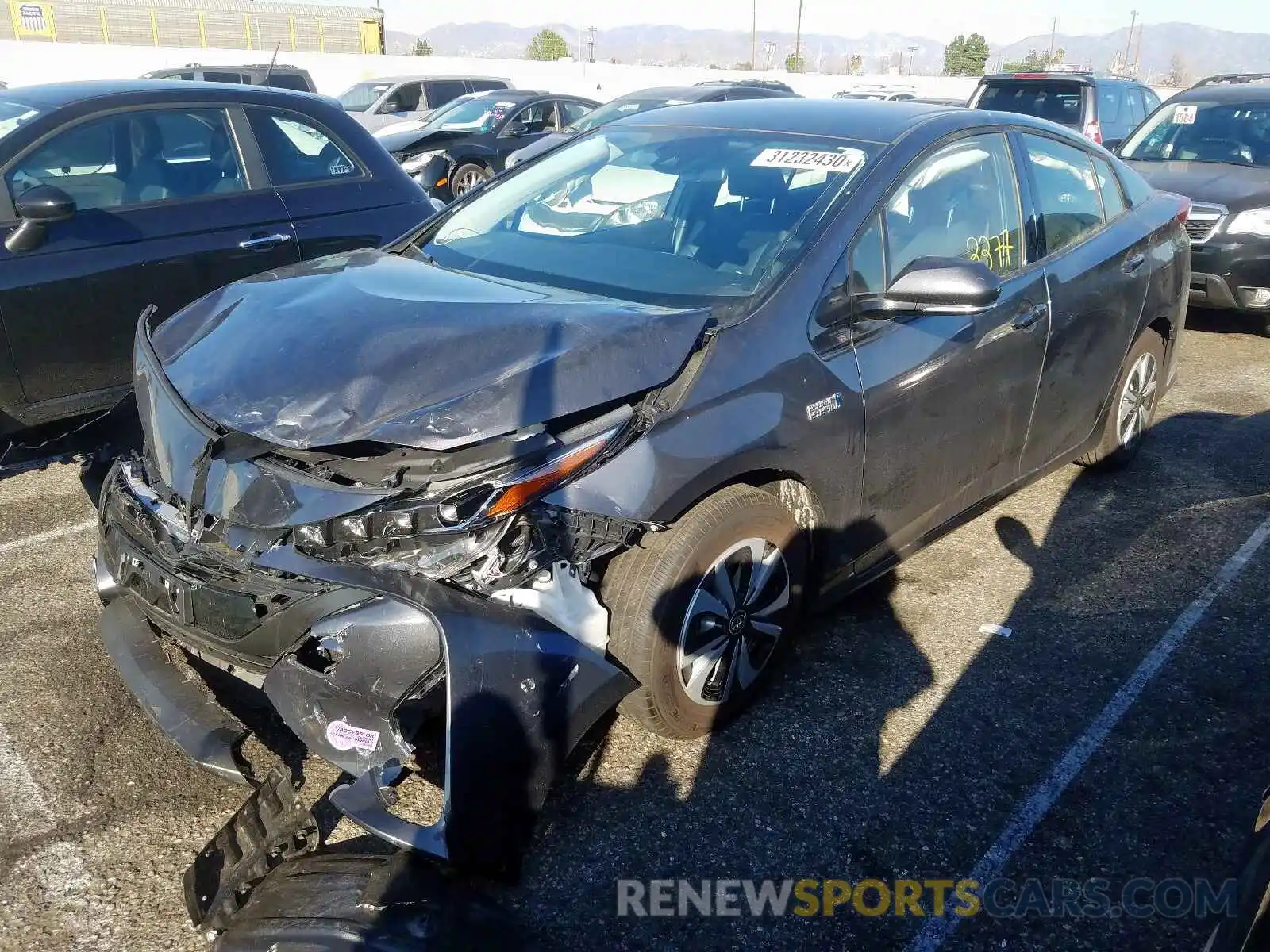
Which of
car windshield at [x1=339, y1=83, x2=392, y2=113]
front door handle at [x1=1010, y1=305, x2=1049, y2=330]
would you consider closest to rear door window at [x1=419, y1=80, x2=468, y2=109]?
car windshield at [x1=339, y1=83, x2=392, y2=113]

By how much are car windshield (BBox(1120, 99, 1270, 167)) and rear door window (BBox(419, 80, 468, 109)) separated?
11.7 metres

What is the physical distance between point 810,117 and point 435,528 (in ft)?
7.25

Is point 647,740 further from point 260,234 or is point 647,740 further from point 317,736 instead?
point 260,234

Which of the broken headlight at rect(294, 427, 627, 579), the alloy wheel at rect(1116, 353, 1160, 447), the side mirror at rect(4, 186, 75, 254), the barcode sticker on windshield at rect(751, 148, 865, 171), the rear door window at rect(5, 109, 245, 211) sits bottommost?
the alloy wheel at rect(1116, 353, 1160, 447)

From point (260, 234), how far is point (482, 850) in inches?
141

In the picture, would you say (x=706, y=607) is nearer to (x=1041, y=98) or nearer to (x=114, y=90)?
(x=114, y=90)

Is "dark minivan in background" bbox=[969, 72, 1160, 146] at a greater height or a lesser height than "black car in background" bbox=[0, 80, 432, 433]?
greater

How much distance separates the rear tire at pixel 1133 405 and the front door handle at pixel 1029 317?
1013 mm

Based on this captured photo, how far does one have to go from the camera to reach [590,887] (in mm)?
2455

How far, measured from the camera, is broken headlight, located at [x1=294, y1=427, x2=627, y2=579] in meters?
2.28

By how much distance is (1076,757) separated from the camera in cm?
297

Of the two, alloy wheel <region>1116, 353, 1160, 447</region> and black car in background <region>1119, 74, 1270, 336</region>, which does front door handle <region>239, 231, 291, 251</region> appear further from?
black car in background <region>1119, 74, 1270, 336</region>

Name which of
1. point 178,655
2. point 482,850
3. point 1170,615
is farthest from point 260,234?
point 1170,615

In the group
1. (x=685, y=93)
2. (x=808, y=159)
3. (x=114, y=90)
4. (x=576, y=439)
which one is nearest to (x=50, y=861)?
(x=576, y=439)
